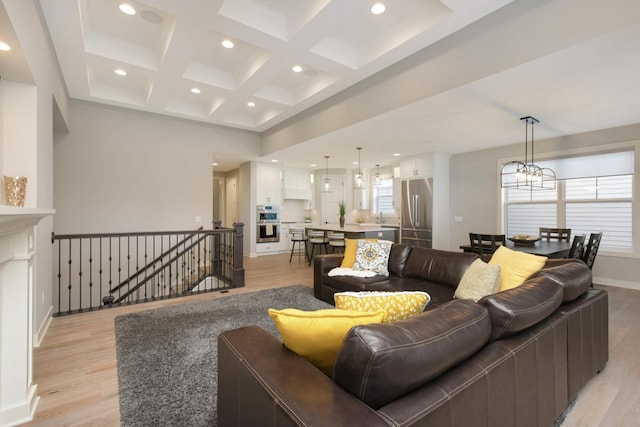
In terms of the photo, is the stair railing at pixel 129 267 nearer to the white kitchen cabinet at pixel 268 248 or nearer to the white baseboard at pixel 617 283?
the white kitchen cabinet at pixel 268 248

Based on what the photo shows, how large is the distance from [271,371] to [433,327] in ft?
1.94

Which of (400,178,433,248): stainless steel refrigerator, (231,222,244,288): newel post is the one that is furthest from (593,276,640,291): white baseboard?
(231,222,244,288): newel post

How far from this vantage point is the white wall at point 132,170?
5.11 metres

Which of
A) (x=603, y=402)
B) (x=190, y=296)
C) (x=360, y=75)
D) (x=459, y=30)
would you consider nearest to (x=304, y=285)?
(x=190, y=296)

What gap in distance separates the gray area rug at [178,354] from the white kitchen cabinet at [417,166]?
13.7 ft

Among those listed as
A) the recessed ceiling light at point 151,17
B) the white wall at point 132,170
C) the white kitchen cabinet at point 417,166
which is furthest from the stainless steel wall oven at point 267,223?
the recessed ceiling light at point 151,17

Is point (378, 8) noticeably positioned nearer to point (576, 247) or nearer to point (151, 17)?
point (151, 17)

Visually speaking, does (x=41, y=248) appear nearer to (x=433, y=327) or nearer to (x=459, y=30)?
(x=433, y=327)

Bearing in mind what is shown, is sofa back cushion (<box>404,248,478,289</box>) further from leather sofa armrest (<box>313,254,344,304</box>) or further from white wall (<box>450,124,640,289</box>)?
white wall (<box>450,124,640,289</box>)

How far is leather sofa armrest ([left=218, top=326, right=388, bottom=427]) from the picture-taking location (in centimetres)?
82

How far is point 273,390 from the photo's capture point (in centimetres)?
96

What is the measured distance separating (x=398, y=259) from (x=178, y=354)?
252 centimetres

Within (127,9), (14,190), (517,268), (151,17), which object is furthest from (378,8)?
(14,190)

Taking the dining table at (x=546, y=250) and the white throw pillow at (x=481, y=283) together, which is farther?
the dining table at (x=546, y=250)
